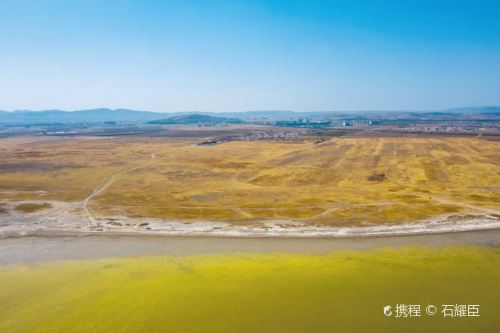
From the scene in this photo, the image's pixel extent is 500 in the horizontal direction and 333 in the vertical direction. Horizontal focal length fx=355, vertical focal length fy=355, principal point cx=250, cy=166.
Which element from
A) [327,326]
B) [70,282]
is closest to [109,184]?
[70,282]

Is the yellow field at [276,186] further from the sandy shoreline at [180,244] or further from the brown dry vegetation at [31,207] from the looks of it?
the sandy shoreline at [180,244]

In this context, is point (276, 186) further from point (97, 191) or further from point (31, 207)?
point (31, 207)

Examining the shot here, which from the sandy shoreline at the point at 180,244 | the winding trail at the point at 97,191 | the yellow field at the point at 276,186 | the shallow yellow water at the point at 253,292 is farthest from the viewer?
the yellow field at the point at 276,186

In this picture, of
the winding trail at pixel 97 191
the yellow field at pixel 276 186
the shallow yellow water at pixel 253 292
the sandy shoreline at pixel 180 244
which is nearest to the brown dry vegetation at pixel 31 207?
the yellow field at pixel 276 186

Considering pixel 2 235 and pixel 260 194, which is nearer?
pixel 2 235

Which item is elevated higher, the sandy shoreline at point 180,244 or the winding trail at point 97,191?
the winding trail at point 97,191

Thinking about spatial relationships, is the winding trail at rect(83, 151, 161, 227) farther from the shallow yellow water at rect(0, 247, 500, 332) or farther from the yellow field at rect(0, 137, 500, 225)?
the shallow yellow water at rect(0, 247, 500, 332)

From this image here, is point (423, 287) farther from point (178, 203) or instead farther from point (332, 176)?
point (332, 176)
